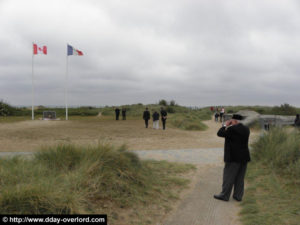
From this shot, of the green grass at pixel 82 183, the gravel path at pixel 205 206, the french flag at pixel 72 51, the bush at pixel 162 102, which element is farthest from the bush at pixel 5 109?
the gravel path at pixel 205 206

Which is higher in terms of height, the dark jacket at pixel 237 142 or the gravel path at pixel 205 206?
the dark jacket at pixel 237 142

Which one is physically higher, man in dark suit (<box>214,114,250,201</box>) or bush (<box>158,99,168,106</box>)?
bush (<box>158,99,168,106</box>)

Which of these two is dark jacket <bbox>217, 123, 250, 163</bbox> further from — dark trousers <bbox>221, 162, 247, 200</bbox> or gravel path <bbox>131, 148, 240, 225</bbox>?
gravel path <bbox>131, 148, 240, 225</bbox>

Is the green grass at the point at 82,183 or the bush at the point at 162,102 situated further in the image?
the bush at the point at 162,102

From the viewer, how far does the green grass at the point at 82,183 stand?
305 centimetres

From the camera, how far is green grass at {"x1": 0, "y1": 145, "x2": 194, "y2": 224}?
120 inches

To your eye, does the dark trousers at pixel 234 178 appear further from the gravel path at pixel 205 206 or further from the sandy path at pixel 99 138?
the sandy path at pixel 99 138

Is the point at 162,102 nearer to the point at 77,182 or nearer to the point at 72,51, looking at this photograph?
the point at 72,51

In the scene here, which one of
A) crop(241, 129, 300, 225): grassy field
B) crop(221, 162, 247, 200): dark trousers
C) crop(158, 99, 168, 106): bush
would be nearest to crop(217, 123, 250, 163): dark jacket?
crop(221, 162, 247, 200): dark trousers

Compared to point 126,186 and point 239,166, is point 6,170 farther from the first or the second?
point 239,166

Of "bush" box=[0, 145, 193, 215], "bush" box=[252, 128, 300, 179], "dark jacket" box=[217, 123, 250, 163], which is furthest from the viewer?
"bush" box=[252, 128, 300, 179]

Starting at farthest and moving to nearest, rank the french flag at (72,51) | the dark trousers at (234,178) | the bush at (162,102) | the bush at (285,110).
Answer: the bush at (162,102), the bush at (285,110), the french flag at (72,51), the dark trousers at (234,178)

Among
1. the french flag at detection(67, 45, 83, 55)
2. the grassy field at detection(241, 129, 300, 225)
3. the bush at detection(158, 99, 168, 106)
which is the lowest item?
the grassy field at detection(241, 129, 300, 225)

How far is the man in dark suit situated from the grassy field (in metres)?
0.35
